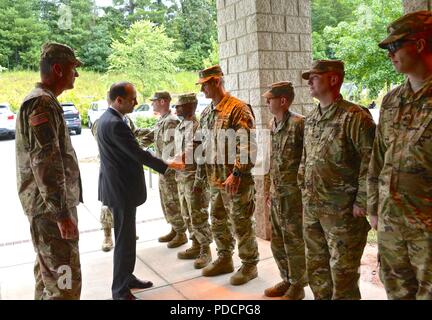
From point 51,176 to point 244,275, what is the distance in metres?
1.88

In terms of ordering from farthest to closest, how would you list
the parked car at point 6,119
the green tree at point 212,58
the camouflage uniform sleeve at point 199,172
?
the parked car at point 6,119, the green tree at point 212,58, the camouflage uniform sleeve at point 199,172

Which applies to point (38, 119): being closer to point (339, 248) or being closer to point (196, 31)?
point (339, 248)

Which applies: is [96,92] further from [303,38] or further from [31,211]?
[31,211]

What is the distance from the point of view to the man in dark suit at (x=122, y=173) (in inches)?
110

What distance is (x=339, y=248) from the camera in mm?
2260

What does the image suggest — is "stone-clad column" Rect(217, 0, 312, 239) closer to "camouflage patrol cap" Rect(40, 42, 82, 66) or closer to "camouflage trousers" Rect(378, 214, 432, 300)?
"camouflage patrol cap" Rect(40, 42, 82, 66)

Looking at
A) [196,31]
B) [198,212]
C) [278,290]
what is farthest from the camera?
[196,31]

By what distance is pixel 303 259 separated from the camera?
2.81 metres

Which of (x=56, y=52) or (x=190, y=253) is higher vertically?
(x=56, y=52)

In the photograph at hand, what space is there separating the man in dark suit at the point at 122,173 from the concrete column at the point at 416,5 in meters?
2.07

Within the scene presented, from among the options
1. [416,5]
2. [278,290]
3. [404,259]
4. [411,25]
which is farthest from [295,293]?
[416,5]

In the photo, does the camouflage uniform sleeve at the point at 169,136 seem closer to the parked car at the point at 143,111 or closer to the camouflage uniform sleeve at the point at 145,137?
the camouflage uniform sleeve at the point at 145,137

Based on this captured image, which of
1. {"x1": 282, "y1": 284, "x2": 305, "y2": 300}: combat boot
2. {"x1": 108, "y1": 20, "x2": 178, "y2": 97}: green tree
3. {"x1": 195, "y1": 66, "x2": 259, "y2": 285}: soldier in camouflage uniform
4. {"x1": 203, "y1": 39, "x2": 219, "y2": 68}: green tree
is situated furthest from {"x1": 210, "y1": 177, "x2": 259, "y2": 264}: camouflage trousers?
{"x1": 108, "y1": 20, "x2": 178, "y2": 97}: green tree

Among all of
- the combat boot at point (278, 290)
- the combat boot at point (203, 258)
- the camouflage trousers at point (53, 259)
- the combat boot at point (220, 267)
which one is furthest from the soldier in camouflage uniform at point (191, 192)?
the camouflage trousers at point (53, 259)
